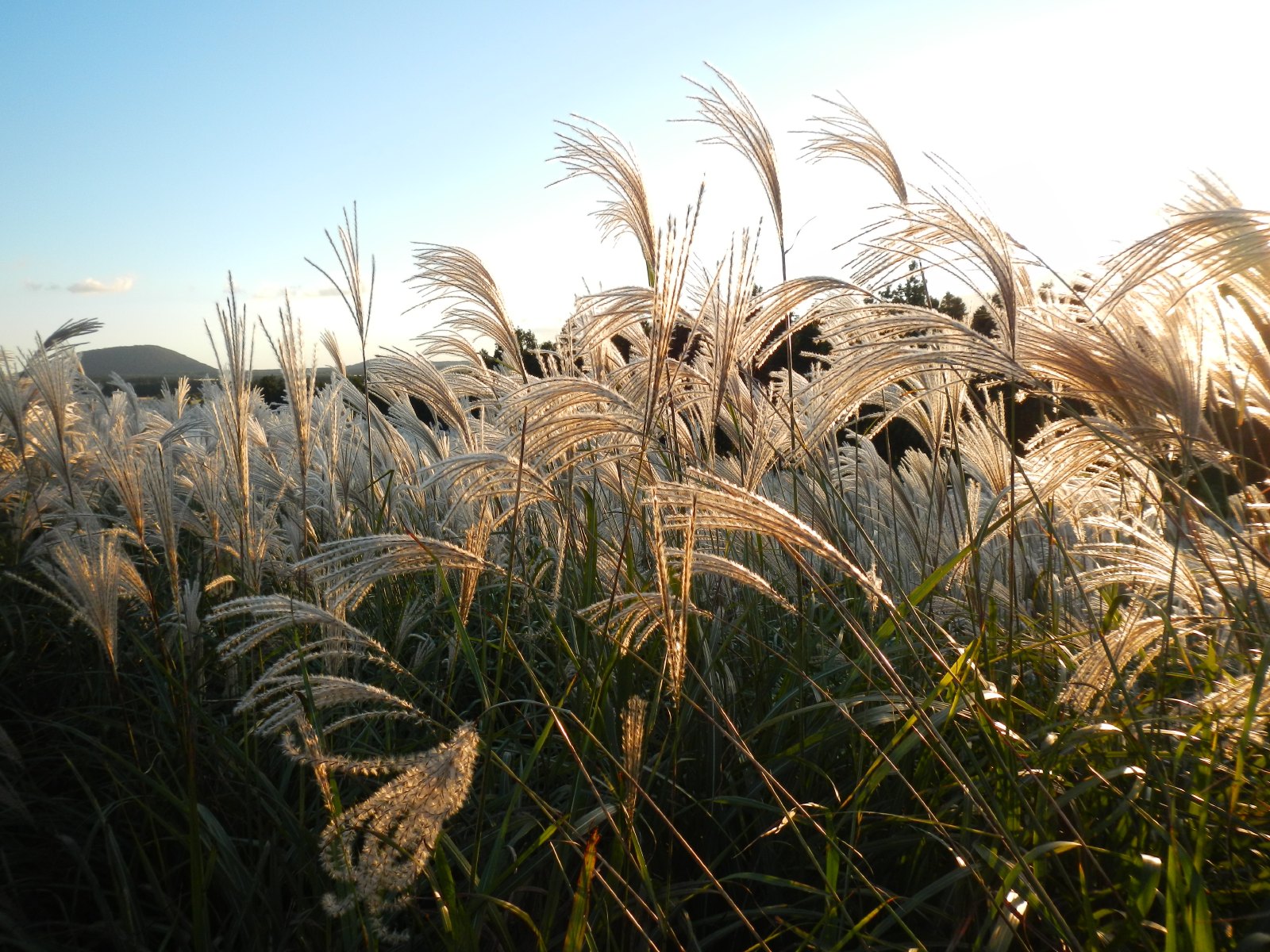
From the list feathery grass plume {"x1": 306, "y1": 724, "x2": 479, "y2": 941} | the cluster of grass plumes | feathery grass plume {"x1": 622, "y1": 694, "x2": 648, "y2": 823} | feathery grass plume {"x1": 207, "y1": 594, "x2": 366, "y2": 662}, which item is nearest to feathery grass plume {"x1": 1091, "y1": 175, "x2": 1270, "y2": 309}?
the cluster of grass plumes

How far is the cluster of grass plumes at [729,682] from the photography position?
152 centimetres

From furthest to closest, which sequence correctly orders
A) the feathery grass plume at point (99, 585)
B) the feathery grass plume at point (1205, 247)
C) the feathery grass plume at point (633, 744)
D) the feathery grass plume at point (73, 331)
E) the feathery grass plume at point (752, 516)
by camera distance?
the feathery grass plume at point (73, 331)
the feathery grass plume at point (99, 585)
the feathery grass plume at point (1205, 247)
the feathery grass plume at point (633, 744)
the feathery grass plume at point (752, 516)

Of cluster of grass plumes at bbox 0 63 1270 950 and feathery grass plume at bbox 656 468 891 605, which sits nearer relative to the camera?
feathery grass plume at bbox 656 468 891 605

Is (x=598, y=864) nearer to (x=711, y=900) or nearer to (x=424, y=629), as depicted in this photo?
(x=711, y=900)

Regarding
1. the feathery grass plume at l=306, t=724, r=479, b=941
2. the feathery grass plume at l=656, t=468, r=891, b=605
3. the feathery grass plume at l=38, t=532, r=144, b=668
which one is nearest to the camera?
the feathery grass plume at l=306, t=724, r=479, b=941

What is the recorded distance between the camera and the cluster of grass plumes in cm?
152

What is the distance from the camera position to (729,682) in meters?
2.34

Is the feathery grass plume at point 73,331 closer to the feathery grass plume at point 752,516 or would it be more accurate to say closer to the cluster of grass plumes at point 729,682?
the cluster of grass plumes at point 729,682

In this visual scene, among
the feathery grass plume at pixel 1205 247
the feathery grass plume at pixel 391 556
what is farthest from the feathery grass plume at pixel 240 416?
the feathery grass plume at pixel 1205 247

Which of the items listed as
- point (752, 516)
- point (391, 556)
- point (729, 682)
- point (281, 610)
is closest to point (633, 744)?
point (752, 516)

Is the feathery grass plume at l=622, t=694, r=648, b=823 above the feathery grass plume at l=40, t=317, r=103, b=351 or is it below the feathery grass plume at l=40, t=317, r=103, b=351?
below

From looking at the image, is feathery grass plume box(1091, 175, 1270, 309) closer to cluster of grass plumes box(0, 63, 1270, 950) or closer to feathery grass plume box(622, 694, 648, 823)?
cluster of grass plumes box(0, 63, 1270, 950)

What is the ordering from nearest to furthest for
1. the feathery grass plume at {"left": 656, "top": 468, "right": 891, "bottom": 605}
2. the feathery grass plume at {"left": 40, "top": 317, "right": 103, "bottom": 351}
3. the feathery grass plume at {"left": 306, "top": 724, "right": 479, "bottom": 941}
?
the feathery grass plume at {"left": 306, "top": 724, "right": 479, "bottom": 941}
the feathery grass plume at {"left": 656, "top": 468, "right": 891, "bottom": 605}
the feathery grass plume at {"left": 40, "top": 317, "right": 103, "bottom": 351}

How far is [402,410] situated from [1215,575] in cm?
325
